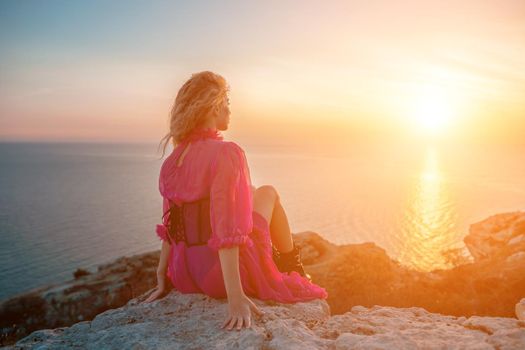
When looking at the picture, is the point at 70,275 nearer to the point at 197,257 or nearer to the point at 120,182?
the point at 197,257

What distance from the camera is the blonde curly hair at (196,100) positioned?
3.71 m

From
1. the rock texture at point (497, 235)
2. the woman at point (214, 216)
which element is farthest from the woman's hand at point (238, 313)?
the rock texture at point (497, 235)

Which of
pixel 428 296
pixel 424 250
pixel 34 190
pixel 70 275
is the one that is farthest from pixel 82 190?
pixel 428 296

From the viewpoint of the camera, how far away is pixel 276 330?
321cm

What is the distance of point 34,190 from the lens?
9950cm

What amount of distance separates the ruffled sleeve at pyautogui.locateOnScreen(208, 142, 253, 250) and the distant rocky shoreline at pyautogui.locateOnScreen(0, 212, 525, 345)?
8.91 ft

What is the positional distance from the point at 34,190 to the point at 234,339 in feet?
376

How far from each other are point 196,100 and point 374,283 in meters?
7.82

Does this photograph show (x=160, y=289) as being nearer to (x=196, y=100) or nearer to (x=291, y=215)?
(x=196, y=100)

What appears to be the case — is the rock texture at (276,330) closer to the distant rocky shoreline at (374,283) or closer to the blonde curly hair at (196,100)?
the distant rocky shoreline at (374,283)

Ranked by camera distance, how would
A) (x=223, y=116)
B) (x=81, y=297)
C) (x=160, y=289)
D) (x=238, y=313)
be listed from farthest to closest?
(x=81, y=297)
(x=160, y=289)
(x=223, y=116)
(x=238, y=313)

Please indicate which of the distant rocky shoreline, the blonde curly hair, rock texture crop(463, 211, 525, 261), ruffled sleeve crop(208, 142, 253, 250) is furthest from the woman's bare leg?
rock texture crop(463, 211, 525, 261)

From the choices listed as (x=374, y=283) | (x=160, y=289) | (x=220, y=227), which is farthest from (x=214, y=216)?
(x=374, y=283)

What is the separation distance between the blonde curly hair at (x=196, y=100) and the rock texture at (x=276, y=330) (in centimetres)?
171
